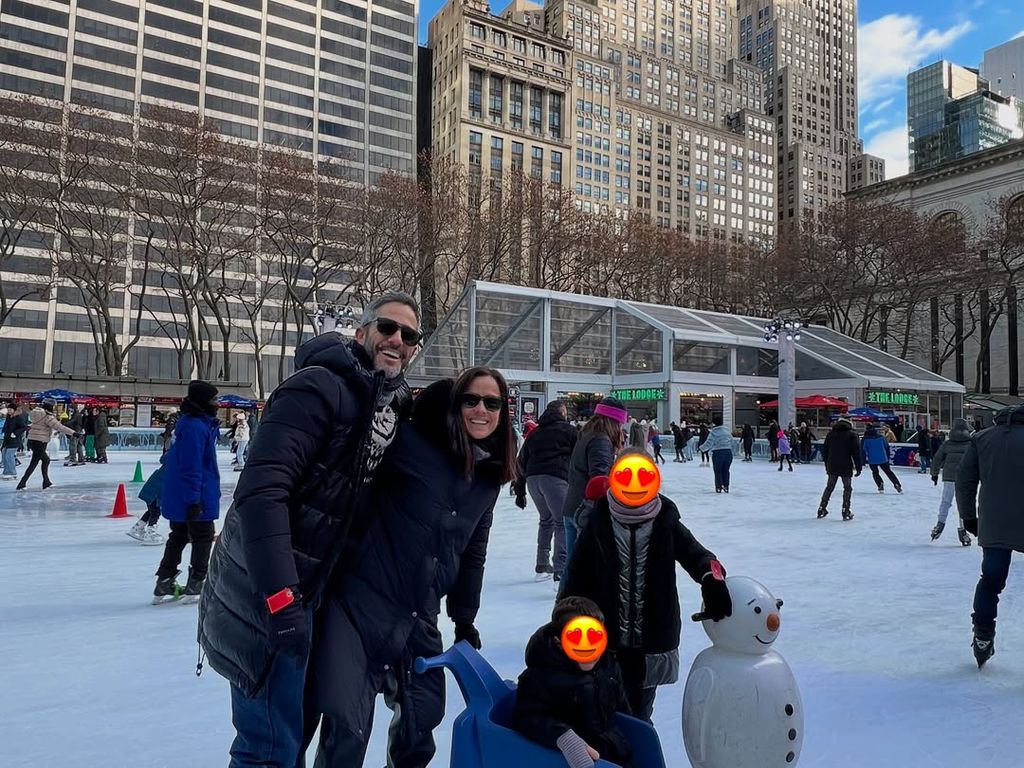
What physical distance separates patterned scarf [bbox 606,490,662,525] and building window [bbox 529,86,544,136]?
80.9m

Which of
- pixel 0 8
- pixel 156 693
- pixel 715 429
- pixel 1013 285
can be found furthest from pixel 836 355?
pixel 0 8

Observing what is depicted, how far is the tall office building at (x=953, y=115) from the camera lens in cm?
8756

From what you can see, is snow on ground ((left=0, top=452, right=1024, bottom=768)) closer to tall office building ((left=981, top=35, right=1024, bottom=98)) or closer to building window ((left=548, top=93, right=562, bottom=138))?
building window ((left=548, top=93, right=562, bottom=138))

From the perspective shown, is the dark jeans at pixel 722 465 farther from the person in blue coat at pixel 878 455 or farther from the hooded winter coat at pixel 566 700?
the hooded winter coat at pixel 566 700

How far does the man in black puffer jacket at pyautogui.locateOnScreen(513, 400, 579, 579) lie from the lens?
5531mm

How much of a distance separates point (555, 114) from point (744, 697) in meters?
85.0

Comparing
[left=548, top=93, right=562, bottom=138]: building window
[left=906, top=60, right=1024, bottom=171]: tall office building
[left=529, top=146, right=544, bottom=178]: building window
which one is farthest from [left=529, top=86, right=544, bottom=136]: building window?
[left=906, top=60, right=1024, bottom=171]: tall office building

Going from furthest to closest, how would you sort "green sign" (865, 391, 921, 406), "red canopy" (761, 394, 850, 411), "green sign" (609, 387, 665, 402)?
1. "green sign" (609, 387, 665, 402)
2. "green sign" (865, 391, 921, 406)
3. "red canopy" (761, 394, 850, 411)

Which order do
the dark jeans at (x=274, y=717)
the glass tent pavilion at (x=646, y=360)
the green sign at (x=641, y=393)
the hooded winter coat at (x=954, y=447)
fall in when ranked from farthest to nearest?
the green sign at (x=641, y=393) → the glass tent pavilion at (x=646, y=360) → the hooded winter coat at (x=954, y=447) → the dark jeans at (x=274, y=717)

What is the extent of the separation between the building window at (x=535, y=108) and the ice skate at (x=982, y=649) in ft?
262

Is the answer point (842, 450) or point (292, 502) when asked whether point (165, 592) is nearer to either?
point (292, 502)

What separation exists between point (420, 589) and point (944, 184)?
5625cm

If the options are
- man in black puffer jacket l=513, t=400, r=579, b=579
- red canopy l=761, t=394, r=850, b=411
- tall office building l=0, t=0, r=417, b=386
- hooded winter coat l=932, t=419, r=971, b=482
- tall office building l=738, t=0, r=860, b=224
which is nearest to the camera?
man in black puffer jacket l=513, t=400, r=579, b=579

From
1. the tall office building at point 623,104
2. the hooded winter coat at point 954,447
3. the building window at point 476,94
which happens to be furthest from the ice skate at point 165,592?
the building window at point 476,94
